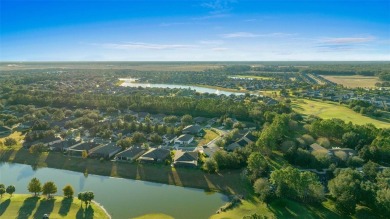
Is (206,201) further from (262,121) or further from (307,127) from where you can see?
(262,121)

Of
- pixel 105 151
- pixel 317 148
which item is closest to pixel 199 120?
pixel 105 151

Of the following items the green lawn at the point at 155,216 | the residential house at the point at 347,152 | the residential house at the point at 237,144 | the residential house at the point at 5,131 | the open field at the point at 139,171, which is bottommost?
the green lawn at the point at 155,216

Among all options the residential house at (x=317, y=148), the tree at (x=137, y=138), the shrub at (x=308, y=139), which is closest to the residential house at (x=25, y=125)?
the tree at (x=137, y=138)

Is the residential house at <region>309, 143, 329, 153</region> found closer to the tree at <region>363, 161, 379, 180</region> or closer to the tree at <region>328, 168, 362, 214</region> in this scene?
the tree at <region>363, 161, 379, 180</region>

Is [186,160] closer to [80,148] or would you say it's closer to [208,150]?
[208,150]

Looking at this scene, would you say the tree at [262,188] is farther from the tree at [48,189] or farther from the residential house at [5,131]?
the residential house at [5,131]
